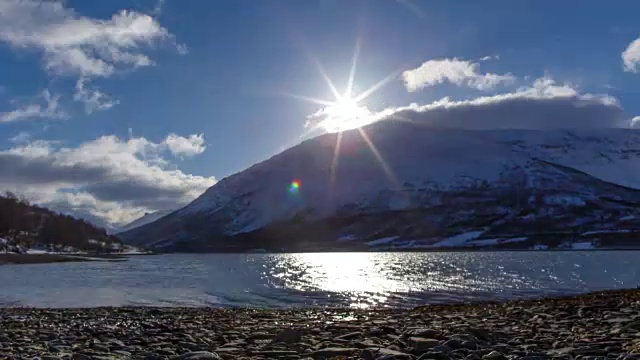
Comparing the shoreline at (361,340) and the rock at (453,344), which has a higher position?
the rock at (453,344)

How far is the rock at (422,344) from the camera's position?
17016mm

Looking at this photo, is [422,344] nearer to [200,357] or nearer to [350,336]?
[350,336]

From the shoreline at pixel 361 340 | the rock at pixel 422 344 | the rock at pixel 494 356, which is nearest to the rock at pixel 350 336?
the shoreline at pixel 361 340

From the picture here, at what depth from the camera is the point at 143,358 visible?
1767 cm

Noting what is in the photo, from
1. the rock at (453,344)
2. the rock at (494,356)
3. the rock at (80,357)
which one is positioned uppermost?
the rock at (453,344)

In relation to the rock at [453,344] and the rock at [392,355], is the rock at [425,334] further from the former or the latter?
the rock at [392,355]

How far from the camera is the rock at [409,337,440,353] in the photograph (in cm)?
1702

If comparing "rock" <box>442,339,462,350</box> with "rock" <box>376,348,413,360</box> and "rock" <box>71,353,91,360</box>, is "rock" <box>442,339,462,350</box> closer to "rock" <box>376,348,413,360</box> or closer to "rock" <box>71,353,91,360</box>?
"rock" <box>376,348,413,360</box>

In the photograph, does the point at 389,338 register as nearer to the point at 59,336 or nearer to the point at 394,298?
the point at 59,336

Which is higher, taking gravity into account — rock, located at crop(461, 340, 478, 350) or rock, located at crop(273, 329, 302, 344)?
rock, located at crop(461, 340, 478, 350)

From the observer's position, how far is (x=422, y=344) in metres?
17.3

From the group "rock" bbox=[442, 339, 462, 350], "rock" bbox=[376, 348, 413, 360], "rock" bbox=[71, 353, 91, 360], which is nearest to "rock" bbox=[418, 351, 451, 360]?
"rock" bbox=[376, 348, 413, 360]

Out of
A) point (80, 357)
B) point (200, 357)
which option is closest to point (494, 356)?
point (200, 357)

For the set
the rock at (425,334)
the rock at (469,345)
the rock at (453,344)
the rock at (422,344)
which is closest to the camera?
the rock at (453,344)
